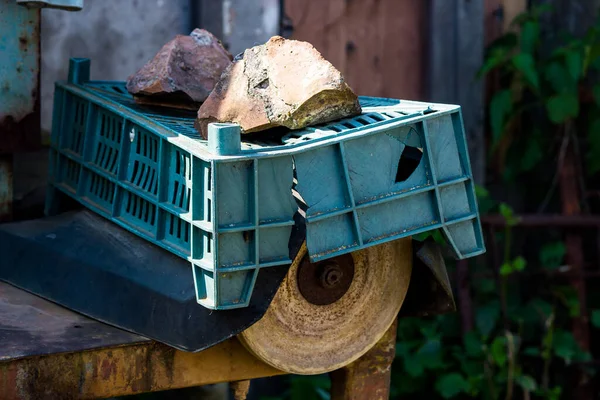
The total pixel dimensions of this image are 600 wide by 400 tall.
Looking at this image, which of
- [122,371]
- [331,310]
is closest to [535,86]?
[331,310]

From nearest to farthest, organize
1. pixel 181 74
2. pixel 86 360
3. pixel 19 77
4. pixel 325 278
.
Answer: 1. pixel 86 360
2. pixel 325 278
3. pixel 181 74
4. pixel 19 77

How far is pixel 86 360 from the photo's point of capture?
2.76m

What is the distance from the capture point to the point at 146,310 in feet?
9.50

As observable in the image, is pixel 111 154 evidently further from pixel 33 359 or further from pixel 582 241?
pixel 582 241

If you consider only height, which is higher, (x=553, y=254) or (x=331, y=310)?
(x=331, y=310)

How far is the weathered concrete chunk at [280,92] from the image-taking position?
289 centimetres

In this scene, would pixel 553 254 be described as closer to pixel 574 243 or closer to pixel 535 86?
pixel 574 243

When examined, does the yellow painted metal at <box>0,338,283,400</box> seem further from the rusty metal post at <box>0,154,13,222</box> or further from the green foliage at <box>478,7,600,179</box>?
the green foliage at <box>478,7,600,179</box>

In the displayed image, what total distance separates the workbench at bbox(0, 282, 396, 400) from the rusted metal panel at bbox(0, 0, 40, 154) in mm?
820

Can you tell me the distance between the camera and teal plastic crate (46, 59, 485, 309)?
2598 mm

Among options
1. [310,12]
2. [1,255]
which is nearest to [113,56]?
[310,12]

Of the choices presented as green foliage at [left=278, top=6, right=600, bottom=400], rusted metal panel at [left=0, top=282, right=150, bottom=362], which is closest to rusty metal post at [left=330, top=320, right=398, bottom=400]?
rusted metal panel at [left=0, top=282, right=150, bottom=362]

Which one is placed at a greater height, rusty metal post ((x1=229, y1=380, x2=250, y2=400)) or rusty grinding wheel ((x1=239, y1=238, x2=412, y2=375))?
rusty grinding wheel ((x1=239, y1=238, x2=412, y2=375))

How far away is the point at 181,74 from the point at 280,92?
62cm
